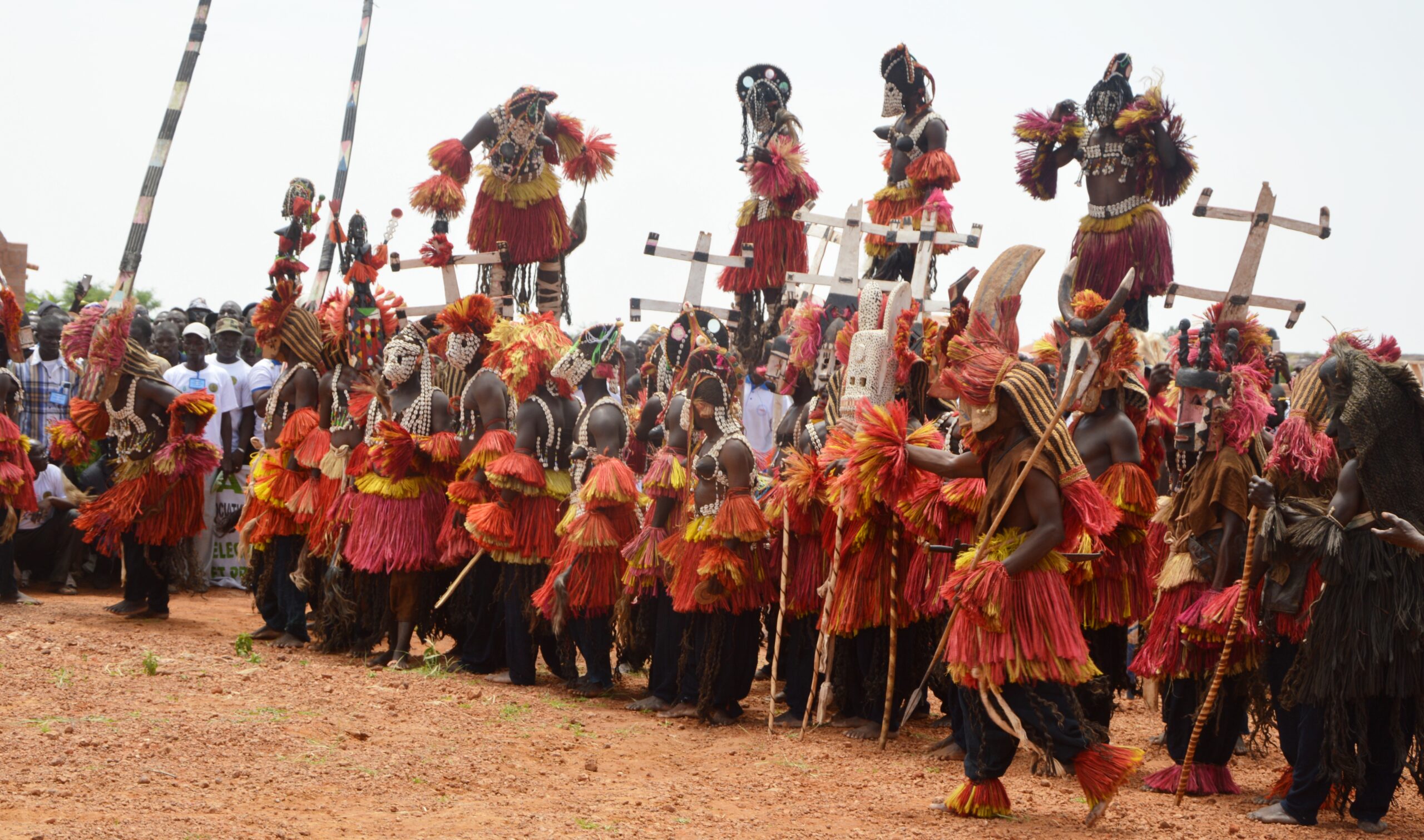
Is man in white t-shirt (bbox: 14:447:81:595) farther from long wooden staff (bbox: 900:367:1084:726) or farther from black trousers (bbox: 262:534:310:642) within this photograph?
long wooden staff (bbox: 900:367:1084:726)

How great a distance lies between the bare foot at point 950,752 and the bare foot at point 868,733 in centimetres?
33

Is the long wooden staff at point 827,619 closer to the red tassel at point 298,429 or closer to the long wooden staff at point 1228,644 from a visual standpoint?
the long wooden staff at point 1228,644

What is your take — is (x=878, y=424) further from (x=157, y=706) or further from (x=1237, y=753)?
(x=157, y=706)

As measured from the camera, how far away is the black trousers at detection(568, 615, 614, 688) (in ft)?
27.4

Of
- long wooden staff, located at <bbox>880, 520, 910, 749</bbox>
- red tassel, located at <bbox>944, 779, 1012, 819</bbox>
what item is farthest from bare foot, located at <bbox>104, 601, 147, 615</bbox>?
red tassel, located at <bbox>944, 779, 1012, 819</bbox>

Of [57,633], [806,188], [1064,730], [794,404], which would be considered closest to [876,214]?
[806,188]

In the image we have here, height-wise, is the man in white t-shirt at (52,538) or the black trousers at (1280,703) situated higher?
the black trousers at (1280,703)

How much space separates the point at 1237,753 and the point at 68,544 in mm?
9600

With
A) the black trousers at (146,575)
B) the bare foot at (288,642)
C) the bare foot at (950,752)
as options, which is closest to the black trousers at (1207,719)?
the bare foot at (950,752)

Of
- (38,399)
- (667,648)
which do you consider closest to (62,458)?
(38,399)

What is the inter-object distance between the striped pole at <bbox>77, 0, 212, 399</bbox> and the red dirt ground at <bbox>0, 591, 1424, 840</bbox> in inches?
111

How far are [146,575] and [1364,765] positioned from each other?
8.54 m

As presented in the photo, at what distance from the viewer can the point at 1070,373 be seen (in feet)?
19.3

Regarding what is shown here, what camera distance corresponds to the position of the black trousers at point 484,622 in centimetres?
888
